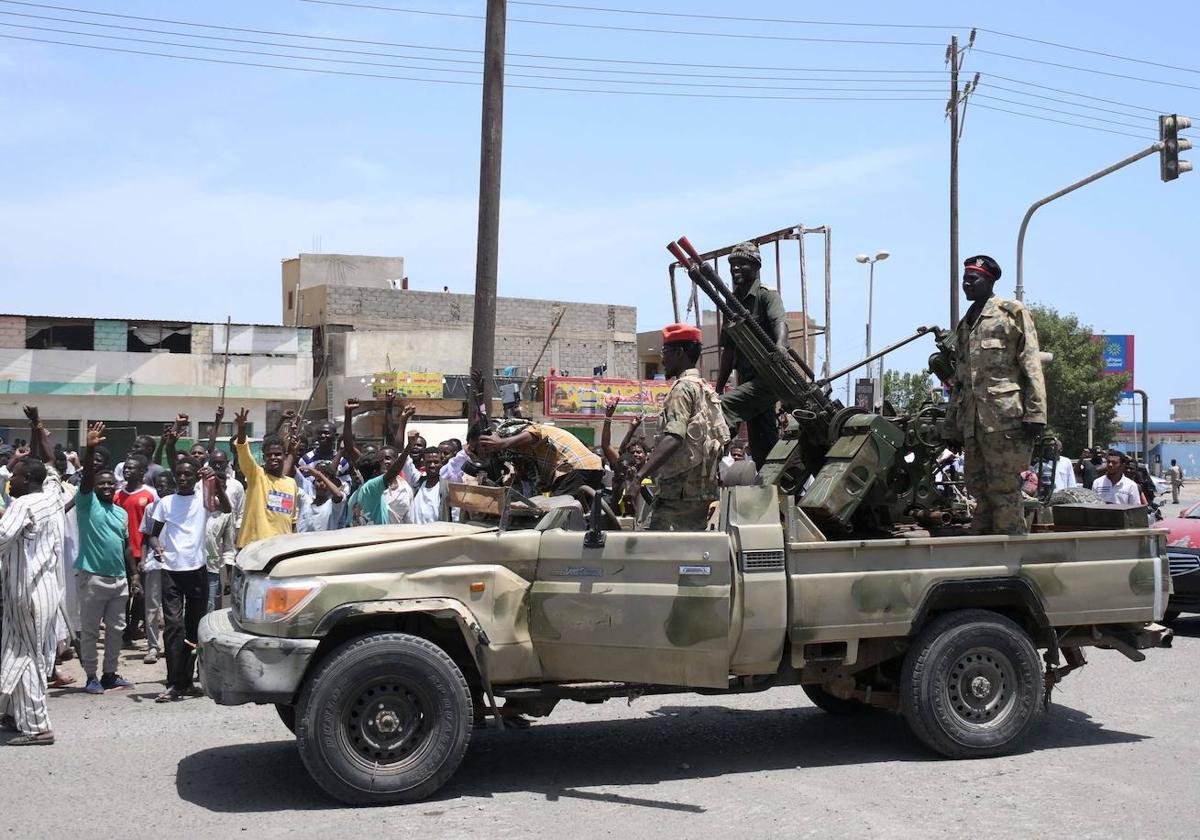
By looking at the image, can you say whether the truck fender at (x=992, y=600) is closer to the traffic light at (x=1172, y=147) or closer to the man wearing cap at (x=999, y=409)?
the man wearing cap at (x=999, y=409)

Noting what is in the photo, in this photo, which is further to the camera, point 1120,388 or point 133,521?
point 1120,388

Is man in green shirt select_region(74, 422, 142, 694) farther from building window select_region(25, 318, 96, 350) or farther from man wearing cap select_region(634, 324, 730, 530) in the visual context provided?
building window select_region(25, 318, 96, 350)

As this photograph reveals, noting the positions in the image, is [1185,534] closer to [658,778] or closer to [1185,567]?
[1185,567]

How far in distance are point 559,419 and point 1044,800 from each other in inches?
1080

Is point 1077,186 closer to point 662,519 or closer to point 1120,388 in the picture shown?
point 662,519

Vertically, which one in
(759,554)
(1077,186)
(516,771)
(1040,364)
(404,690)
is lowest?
(516,771)

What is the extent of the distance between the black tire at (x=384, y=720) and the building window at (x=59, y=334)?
109 feet

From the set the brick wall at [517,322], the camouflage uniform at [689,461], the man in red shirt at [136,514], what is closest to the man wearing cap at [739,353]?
the camouflage uniform at [689,461]

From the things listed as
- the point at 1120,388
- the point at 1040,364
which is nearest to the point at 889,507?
the point at 1040,364

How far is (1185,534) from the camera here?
11.4m

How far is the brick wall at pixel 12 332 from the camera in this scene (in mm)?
35062

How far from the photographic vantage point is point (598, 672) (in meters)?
6.24

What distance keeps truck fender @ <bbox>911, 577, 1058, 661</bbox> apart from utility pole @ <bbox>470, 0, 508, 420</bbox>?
6.49 metres

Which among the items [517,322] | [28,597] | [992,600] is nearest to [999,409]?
[992,600]
